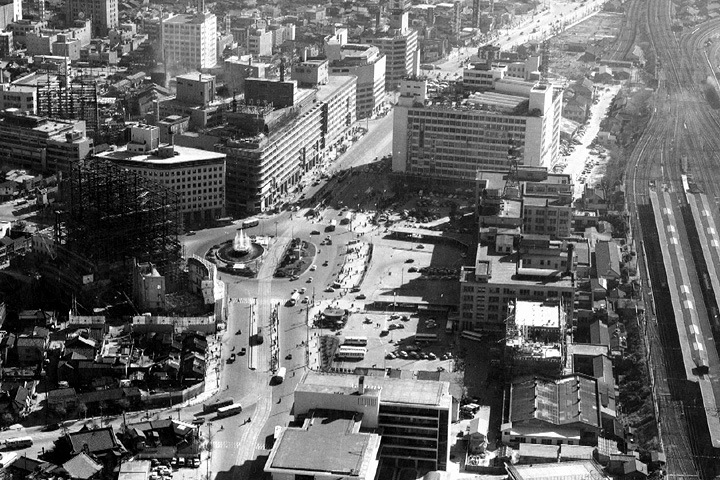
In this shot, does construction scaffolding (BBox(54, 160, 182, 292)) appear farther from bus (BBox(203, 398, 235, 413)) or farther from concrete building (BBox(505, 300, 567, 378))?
concrete building (BBox(505, 300, 567, 378))

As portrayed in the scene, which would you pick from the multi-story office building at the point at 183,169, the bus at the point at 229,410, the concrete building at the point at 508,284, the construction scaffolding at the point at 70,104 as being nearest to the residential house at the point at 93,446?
the bus at the point at 229,410

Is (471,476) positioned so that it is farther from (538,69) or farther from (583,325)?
(538,69)

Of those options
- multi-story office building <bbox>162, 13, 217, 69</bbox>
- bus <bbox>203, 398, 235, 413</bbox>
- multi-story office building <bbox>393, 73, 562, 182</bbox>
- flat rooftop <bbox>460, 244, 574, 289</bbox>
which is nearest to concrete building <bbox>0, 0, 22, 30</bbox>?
multi-story office building <bbox>162, 13, 217, 69</bbox>

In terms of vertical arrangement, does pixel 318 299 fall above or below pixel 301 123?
below

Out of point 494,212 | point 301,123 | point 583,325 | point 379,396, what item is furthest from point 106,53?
point 379,396

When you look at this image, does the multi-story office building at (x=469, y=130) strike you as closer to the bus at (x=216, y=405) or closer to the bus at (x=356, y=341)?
the bus at (x=356, y=341)

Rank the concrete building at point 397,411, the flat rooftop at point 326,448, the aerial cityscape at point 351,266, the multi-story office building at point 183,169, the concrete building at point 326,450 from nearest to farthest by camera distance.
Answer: the concrete building at point 326,450 < the flat rooftop at point 326,448 < the concrete building at point 397,411 < the aerial cityscape at point 351,266 < the multi-story office building at point 183,169
